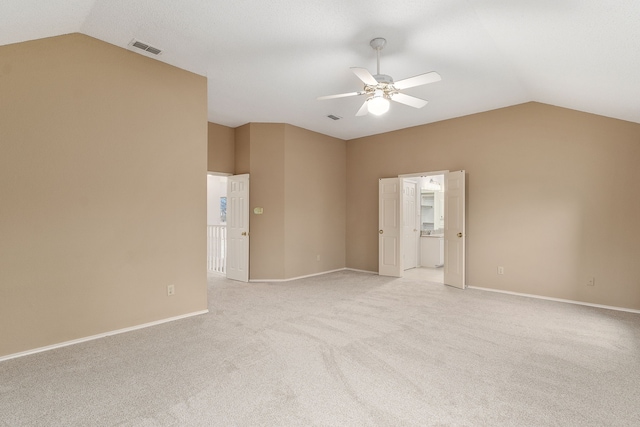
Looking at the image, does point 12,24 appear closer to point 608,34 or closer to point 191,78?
point 191,78

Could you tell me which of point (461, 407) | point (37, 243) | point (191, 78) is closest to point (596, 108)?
point (461, 407)

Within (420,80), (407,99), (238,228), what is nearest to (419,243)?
(238,228)

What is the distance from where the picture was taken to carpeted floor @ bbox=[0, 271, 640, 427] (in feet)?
6.60

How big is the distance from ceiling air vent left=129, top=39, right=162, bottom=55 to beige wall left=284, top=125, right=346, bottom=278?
2.85 meters

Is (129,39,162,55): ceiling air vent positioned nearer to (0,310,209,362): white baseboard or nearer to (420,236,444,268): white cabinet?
(0,310,209,362): white baseboard

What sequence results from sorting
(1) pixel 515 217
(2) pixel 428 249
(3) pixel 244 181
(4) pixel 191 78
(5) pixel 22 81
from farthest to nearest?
(2) pixel 428 249 → (3) pixel 244 181 → (1) pixel 515 217 → (4) pixel 191 78 → (5) pixel 22 81

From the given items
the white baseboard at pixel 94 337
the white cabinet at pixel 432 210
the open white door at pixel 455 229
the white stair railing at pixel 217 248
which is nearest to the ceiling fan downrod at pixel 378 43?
the open white door at pixel 455 229

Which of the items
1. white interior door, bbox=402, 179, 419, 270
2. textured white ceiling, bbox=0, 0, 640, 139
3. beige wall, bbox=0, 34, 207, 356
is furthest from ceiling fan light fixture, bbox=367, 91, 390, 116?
white interior door, bbox=402, 179, 419, 270

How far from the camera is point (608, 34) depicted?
244 centimetres

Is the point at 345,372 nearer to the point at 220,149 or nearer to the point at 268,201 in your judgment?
Answer: the point at 268,201

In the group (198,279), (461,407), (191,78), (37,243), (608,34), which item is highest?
(191,78)

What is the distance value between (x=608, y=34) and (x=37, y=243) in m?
5.22

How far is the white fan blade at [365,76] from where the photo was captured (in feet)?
9.03

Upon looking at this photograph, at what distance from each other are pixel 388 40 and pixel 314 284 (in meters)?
4.11
